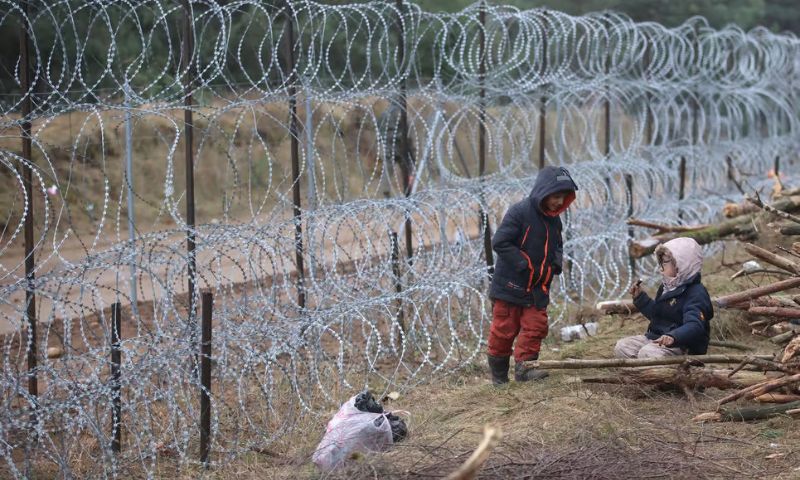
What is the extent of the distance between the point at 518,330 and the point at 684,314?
3.57 feet

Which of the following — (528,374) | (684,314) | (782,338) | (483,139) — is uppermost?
(483,139)

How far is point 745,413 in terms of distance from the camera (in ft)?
16.9

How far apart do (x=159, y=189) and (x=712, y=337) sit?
33.0ft

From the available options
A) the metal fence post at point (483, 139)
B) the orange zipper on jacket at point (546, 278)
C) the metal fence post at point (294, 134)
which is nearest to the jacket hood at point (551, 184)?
the orange zipper on jacket at point (546, 278)

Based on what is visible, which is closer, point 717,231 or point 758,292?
point 758,292

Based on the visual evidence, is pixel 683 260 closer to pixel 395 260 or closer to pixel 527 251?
pixel 527 251

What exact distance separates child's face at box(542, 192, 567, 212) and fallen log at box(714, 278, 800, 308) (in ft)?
3.67

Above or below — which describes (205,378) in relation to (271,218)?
below

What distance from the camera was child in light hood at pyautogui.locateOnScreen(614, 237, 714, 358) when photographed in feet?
18.1

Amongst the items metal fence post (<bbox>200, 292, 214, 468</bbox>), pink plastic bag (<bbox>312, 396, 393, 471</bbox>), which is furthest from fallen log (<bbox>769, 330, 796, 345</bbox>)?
metal fence post (<bbox>200, 292, 214, 468</bbox>)

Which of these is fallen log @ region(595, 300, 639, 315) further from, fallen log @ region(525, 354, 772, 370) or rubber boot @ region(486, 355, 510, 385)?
fallen log @ region(525, 354, 772, 370)

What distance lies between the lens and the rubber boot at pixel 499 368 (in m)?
6.25

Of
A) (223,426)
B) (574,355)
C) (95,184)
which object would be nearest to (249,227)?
(223,426)

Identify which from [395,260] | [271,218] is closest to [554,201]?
[395,260]
